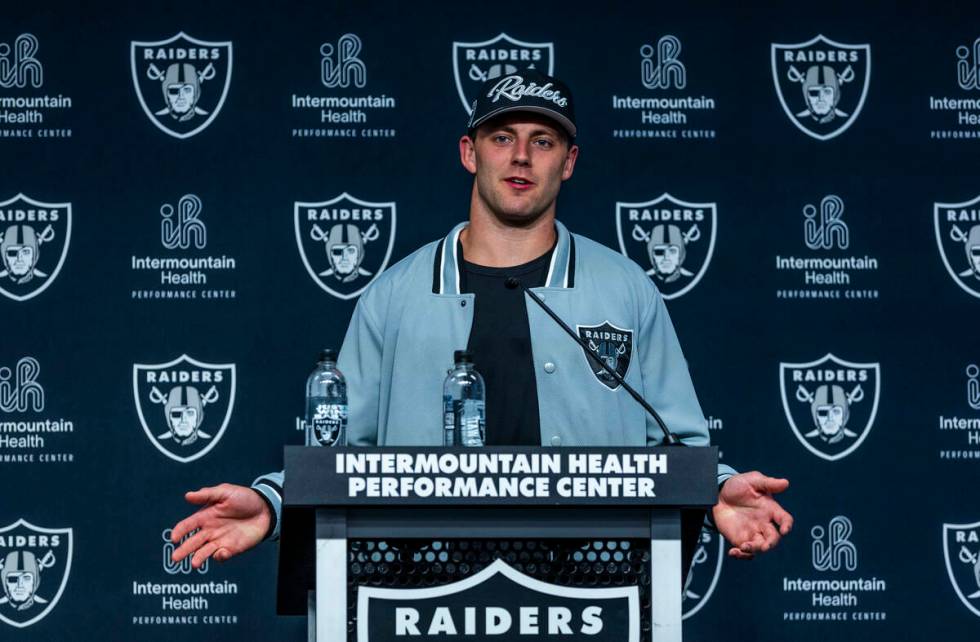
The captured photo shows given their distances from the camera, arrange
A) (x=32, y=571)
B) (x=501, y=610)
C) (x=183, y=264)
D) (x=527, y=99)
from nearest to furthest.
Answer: (x=501, y=610)
(x=527, y=99)
(x=32, y=571)
(x=183, y=264)

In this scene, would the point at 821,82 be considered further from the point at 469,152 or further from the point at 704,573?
the point at 469,152

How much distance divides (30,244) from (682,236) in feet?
6.58

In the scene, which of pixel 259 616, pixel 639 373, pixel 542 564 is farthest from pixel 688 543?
pixel 259 616

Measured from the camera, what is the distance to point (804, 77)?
4.21 metres

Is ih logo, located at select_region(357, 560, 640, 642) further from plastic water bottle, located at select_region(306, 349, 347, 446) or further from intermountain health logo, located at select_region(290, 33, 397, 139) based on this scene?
intermountain health logo, located at select_region(290, 33, 397, 139)

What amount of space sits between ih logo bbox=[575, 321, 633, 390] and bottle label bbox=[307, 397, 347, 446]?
0.59 meters

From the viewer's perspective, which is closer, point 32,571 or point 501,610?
point 501,610

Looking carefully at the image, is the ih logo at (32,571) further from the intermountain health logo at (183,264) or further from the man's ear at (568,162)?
the man's ear at (568,162)

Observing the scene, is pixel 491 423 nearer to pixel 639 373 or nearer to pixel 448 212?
pixel 639 373

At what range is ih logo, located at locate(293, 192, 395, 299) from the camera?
4.11 meters

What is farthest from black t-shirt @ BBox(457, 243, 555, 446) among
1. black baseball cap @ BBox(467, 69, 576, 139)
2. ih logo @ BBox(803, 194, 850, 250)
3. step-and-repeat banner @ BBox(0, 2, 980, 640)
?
ih logo @ BBox(803, 194, 850, 250)

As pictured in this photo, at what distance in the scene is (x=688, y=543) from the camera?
2094mm

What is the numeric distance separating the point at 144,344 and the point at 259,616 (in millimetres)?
889

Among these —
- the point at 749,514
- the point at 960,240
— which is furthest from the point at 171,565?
the point at 960,240
